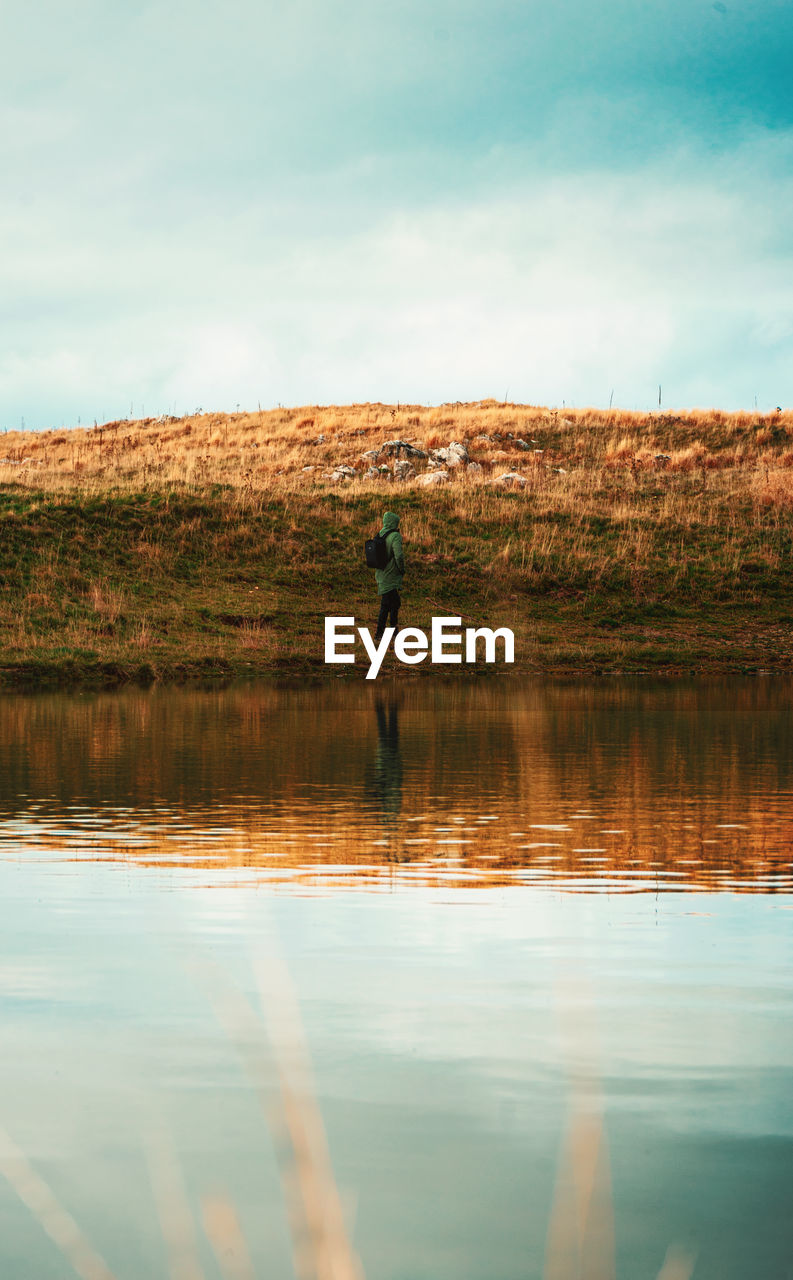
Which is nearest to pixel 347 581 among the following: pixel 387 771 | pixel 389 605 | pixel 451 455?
pixel 389 605

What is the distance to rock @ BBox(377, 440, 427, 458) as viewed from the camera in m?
52.2

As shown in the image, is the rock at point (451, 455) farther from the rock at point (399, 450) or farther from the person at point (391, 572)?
the person at point (391, 572)

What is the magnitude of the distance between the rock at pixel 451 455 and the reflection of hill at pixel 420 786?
106 ft

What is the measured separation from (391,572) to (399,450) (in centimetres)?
3020

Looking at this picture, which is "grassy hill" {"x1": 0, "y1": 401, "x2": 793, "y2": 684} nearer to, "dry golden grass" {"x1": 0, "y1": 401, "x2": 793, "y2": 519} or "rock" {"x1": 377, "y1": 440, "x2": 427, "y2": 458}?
"dry golden grass" {"x1": 0, "y1": 401, "x2": 793, "y2": 519}

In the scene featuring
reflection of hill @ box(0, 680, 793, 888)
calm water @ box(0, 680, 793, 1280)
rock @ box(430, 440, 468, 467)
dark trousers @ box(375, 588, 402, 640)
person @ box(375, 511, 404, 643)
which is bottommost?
calm water @ box(0, 680, 793, 1280)

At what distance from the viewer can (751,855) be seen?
7691 mm

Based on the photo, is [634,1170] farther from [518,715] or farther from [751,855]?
[518,715]

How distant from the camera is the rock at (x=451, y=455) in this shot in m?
50.8

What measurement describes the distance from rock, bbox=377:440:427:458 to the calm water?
139ft

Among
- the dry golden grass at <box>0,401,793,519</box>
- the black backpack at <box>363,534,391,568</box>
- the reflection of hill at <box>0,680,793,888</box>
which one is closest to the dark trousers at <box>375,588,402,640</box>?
the black backpack at <box>363,534,391,568</box>

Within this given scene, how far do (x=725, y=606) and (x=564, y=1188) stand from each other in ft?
98.8

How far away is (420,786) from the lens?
1066 cm

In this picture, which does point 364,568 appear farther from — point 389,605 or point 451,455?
point 451,455
